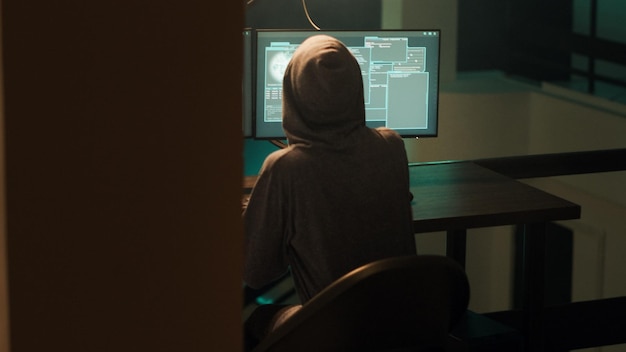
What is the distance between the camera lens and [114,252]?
1.31 m

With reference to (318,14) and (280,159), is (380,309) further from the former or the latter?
(318,14)

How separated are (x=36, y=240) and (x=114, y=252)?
9 cm

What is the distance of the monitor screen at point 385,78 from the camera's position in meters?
2.99

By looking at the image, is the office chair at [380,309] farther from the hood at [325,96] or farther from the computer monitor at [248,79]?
the computer monitor at [248,79]

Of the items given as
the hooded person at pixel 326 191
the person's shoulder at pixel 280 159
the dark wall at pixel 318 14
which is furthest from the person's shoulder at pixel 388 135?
the dark wall at pixel 318 14

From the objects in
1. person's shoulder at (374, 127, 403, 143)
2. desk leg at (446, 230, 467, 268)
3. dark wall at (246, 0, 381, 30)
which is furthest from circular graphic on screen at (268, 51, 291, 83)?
dark wall at (246, 0, 381, 30)

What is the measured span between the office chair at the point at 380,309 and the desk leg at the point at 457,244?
1.20 metres

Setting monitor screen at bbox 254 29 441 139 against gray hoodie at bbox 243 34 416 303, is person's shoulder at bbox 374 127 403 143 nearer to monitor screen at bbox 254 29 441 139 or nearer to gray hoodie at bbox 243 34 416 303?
gray hoodie at bbox 243 34 416 303

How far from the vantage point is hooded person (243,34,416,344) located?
6.93ft

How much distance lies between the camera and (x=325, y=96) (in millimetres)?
2186

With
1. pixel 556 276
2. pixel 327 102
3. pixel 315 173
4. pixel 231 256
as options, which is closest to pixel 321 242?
pixel 315 173

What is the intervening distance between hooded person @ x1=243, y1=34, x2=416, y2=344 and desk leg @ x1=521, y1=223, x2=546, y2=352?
73 centimetres

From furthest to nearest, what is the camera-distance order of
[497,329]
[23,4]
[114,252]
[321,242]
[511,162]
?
[511,162]
[497,329]
[321,242]
[114,252]
[23,4]

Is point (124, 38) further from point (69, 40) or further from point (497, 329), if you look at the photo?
point (497, 329)
